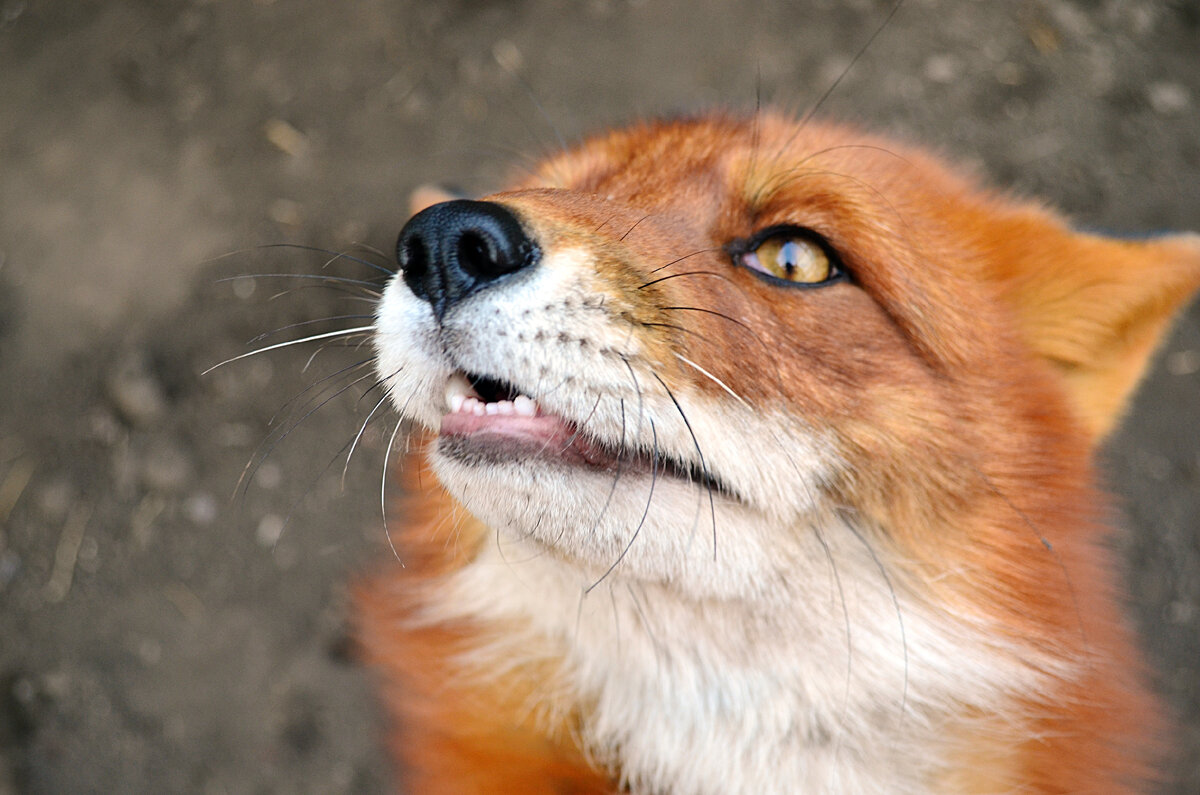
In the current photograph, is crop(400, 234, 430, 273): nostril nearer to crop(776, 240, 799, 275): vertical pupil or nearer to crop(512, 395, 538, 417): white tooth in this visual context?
crop(512, 395, 538, 417): white tooth

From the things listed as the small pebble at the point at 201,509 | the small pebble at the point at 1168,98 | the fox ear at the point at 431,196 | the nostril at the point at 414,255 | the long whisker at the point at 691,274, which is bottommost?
the small pebble at the point at 201,509

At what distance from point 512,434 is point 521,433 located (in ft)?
0.06

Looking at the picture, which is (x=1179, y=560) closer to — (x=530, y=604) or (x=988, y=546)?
(x=988, y=546)

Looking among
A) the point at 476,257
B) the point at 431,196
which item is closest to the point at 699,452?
the point at 476,257

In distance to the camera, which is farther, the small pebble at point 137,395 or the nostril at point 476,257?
the small pebble at point 137,395

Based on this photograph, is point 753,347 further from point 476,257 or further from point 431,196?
point 431,196

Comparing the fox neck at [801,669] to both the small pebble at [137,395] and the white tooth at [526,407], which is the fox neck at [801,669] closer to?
the white tooth at [526,407]

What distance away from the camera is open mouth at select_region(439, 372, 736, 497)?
1.52m

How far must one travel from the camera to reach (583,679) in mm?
2061

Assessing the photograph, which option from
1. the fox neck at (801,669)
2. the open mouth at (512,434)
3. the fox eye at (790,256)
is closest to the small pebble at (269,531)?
the fox neck at (801,669)

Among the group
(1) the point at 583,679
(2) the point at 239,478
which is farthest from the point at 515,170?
(2) the point at 239,478

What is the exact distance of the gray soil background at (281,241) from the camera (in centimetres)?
374

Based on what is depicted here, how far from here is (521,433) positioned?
152 cm

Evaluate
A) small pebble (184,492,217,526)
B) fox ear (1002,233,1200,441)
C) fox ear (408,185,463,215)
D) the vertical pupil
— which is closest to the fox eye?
the vertical pupil
